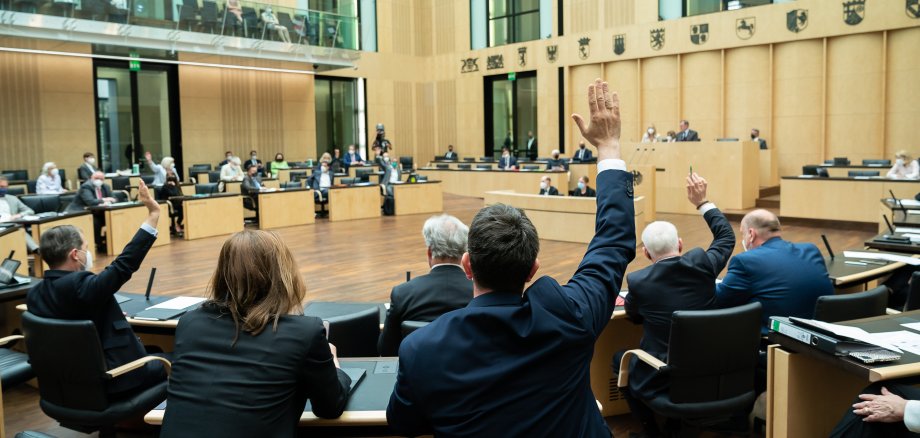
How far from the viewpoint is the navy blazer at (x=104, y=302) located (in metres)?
3.09

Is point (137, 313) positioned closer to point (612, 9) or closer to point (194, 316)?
point (194, 316)

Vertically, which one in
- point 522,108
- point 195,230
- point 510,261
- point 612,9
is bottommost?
point 195,230

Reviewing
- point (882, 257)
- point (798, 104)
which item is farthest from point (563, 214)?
point (798, 104)

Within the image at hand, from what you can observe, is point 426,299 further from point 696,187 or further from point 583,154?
point 583,154

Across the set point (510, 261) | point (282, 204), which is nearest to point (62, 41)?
point (282, 204)

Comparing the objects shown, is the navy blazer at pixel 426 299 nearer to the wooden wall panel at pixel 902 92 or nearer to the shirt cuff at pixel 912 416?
the shirt cuff at pixel 912 416

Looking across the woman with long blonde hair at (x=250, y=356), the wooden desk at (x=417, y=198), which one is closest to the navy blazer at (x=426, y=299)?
the woman with long blonde hair at (x=250, y=356)

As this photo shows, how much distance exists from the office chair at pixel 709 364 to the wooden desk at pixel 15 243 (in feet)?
20.3

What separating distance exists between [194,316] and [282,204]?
1110 cm

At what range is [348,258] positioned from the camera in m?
9.40

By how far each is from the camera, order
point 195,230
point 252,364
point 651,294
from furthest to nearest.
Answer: point 195,230 < point 651,294 < point 252,364

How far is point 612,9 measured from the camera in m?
18.0

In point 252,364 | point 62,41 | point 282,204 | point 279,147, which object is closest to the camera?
point 252,364

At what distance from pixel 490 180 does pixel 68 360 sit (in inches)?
573
